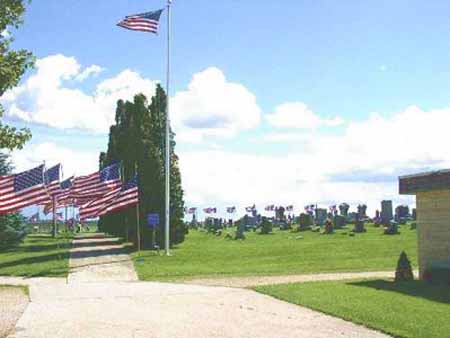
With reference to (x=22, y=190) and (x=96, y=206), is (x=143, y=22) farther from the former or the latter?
(x=22, y=190)

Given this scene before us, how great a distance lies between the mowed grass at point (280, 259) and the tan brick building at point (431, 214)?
317 cm

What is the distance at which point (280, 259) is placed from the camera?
25.4 metres

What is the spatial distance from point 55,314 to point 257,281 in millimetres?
7254

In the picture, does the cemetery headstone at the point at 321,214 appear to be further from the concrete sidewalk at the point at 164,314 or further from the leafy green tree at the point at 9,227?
the concrete sidewalk at the point at 164,314

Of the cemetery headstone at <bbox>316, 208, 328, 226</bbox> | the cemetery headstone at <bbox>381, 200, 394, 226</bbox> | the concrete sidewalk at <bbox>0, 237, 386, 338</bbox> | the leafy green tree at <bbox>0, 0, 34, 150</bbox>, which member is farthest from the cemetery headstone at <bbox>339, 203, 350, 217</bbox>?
the leafy green tree at <bbox>0, 0, 34, 150</bbox>

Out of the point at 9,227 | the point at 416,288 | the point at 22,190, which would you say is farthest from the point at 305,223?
the point at 416,288

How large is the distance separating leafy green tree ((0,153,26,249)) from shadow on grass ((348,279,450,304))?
27098 mm

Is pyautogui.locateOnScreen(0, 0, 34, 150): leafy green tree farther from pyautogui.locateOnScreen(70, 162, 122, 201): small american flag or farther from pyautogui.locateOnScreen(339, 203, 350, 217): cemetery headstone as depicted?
pyautogui.locateOnScreen(339, 203, 350, 217): cemetery headstone

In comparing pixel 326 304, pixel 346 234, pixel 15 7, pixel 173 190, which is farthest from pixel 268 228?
pixel 15 7

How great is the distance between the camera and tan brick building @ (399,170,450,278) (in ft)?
57.8

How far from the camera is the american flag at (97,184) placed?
27.6 metres

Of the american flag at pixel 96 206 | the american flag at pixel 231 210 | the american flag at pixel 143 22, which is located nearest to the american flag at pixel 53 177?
the american flag at pixel 96 206

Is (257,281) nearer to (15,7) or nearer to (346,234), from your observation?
(15,7)

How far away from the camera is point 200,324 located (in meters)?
11.2
